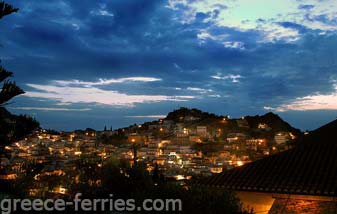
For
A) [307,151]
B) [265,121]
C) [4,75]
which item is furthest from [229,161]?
[265,121]

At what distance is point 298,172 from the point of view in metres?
6.74

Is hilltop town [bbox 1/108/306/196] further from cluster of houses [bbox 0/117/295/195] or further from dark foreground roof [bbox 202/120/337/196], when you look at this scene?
dark foreground roof [bbox 202/120/337/196]

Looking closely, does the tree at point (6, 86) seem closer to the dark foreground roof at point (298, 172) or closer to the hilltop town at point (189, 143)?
the dark foreground roof at point (298, 172)

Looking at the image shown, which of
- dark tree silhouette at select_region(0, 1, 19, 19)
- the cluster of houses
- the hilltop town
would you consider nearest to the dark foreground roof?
dark tree silhouette at select_region(0, 1, 19, 19)

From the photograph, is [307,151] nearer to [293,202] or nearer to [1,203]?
[293,202]

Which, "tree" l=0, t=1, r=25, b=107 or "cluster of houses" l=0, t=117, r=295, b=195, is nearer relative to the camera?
"tree" l=0, t=1, r=25, b=107

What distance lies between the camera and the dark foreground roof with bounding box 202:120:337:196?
6332 mm

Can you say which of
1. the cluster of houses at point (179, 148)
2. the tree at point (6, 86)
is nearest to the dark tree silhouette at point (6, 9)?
the tree at point (6, 86)

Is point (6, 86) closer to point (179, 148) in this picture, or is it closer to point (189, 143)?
point (179, 148)

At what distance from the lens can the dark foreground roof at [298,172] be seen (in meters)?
6.33

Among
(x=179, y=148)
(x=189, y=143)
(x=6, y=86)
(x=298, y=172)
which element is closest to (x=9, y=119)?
(x=6, y=86)

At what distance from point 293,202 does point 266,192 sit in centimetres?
51

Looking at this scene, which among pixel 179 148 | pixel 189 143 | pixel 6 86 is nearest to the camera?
pixel 6 86

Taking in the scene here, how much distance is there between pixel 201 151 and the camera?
47.9 meters
